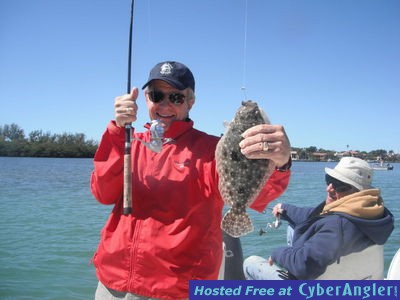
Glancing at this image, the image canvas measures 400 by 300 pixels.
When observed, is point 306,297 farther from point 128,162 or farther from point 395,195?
point 395,195

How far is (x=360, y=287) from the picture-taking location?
134 inches

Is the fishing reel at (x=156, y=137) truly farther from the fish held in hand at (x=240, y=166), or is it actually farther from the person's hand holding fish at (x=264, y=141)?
the person's hand holding fish at (x=264, y=141)

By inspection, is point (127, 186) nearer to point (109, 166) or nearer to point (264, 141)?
point (109, 166)

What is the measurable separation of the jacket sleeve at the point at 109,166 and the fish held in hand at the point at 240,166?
863 millimetres

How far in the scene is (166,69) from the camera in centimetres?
310

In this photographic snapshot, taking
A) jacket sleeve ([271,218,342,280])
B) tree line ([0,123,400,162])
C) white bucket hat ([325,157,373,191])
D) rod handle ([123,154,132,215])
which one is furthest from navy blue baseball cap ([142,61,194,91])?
tree line ([0,123,400,162])

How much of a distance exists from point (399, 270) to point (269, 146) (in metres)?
3.36

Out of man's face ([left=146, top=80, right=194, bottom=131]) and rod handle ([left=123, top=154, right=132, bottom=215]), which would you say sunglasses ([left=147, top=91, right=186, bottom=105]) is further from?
rod handle ([left=123, top=154, right=132, bottom=215])

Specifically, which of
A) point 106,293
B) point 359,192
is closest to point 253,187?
point 106,293

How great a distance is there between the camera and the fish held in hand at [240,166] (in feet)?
8.83

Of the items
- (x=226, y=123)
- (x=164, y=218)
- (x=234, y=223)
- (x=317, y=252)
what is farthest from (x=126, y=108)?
(x=317, y=252)

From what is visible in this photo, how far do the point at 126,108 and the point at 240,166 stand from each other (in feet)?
3.26

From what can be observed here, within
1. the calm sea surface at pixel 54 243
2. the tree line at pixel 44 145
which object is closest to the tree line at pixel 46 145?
the tree line at pixel 44 145

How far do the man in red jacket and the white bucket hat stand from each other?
2122 millimetres
